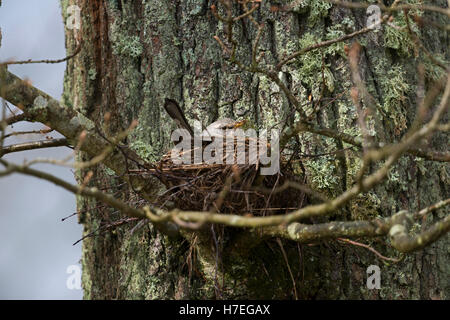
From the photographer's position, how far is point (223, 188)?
324cm

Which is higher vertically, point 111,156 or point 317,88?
point 317,88

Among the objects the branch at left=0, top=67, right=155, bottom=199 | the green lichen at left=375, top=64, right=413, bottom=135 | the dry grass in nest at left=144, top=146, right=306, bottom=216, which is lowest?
the dry grass in nest at left=144, top=146, right=306, bottom=216

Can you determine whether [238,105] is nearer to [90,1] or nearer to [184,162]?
[184,162]

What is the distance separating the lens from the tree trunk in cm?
367

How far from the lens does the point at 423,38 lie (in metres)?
4.46

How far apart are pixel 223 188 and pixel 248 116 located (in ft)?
2.73

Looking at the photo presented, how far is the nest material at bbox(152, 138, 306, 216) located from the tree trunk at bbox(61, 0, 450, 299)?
0.98ft

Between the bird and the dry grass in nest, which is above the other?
the bird

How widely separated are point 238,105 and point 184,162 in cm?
58

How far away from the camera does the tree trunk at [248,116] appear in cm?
367

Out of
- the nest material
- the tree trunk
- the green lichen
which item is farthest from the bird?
the green lichen

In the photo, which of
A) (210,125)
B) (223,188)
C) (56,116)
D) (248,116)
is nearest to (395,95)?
(248,116)

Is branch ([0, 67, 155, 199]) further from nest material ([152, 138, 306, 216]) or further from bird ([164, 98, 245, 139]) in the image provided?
bird ([164, 98, 245, 139])
